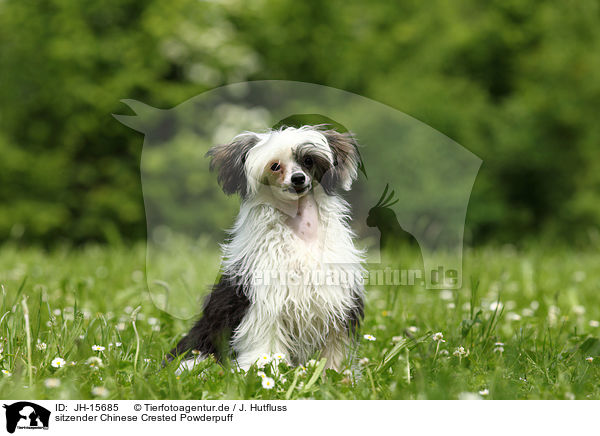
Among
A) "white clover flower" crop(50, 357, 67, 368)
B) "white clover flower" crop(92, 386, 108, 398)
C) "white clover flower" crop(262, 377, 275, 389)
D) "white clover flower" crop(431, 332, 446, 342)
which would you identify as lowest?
"white clover flower" crop(92, 386, 108, 398)

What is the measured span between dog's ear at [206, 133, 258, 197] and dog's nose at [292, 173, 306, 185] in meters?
0.26

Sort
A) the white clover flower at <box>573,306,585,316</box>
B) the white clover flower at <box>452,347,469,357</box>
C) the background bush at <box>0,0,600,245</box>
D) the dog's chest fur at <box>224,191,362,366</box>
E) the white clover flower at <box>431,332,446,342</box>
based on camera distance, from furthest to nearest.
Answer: the background bush at <box>0,0,600,245</box>, the white clover flower at <box>573,306,585,316</box>, the white clover flower at <box>431,332,446,342</box>, the white clover flower at <box>452,347,469,357</box>, the dog's chest fur at <box>224,191,362,366</box>

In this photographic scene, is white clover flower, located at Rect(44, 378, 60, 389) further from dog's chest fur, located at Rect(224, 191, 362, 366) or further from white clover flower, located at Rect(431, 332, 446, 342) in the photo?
white clover flower, located at Rect(431, 332, 446, 342)

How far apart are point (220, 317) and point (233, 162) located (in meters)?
0.72

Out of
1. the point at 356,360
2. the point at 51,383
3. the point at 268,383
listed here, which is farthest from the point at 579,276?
the point at 51,383

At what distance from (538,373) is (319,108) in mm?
1949

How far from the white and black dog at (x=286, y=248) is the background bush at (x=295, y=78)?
996 cm

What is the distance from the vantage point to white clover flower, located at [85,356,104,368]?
266cm

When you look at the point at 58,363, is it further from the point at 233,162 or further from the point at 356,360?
the point at 356,360

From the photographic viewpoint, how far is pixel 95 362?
269 cm

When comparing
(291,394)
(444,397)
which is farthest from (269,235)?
(444,397)

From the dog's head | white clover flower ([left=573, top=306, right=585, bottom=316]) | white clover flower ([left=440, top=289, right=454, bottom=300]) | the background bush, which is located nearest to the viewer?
the dog's head

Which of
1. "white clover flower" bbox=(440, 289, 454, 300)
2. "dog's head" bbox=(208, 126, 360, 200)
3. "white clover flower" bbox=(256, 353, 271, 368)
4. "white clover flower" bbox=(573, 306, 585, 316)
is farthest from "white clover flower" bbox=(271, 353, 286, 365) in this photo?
"white clover flower" bbox=(573, 306, 585, 316)
